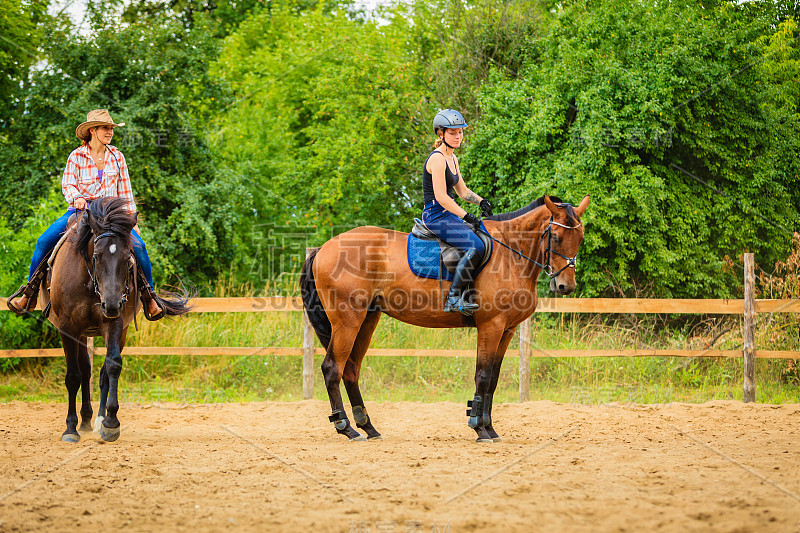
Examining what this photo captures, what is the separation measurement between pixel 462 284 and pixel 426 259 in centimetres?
45

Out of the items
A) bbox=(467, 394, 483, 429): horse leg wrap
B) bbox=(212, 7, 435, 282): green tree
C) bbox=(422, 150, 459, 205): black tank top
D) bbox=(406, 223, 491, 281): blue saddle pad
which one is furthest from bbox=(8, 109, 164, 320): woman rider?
bbox=(212, 7, 435, 282): green tree

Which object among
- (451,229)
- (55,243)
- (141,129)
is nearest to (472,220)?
(451,229)

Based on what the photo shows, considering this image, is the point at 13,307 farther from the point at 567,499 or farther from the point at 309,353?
the point at 567,499

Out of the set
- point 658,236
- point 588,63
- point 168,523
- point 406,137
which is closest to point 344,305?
point 168,523

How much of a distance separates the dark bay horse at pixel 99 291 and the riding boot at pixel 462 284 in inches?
120

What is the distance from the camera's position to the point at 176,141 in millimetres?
14852

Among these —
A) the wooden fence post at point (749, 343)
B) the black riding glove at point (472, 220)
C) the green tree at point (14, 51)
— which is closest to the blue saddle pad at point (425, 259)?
the black riding glove at point (472, 220)

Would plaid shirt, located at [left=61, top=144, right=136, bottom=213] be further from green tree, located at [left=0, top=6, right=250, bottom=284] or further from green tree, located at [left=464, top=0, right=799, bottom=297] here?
green tree, located at [left=464, top=0, right=799, bottom=297]

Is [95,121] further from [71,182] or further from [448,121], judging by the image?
[448,121]

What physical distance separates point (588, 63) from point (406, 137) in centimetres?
610

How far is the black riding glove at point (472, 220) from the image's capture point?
6258 mm

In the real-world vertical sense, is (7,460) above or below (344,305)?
below

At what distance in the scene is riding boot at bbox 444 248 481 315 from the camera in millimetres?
6184

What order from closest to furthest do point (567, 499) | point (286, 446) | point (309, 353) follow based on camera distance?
point (567, 499) < point (286, 446) < point (309, 353)
